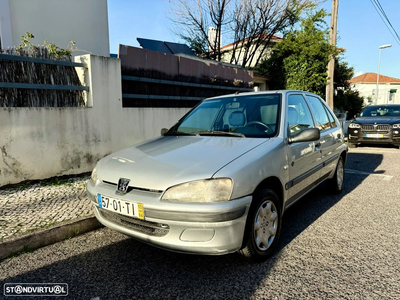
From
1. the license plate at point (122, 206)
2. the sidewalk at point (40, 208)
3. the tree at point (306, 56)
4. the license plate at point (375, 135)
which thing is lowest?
the sidewalk at point (40, 208)

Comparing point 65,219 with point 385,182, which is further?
point 385,182

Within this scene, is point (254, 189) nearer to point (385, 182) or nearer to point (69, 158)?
point (69, 158)

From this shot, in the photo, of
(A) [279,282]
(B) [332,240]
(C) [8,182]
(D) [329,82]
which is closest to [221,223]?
(A) [279,282]

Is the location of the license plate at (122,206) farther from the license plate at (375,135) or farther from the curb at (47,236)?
the license plate at (375,135)

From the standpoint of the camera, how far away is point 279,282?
2.24 metres

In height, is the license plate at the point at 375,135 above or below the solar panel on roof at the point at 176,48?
below

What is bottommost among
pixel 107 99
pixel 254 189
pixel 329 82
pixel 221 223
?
pixel 221 223

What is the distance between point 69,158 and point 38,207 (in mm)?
1560

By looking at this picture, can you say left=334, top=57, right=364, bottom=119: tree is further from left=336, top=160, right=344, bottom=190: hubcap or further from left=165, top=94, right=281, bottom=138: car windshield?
left=165, top=94, right=281, bottom=138: car windshield

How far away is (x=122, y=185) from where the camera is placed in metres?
2.36

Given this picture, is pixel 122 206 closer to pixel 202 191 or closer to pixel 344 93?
pixel 202 191

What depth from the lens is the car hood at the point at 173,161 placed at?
86.5 inches

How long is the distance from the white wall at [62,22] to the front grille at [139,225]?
17.7ft

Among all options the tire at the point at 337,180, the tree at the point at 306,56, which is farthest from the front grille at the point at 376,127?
the tire at the point at 337,180
